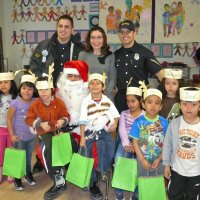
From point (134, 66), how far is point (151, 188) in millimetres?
1240

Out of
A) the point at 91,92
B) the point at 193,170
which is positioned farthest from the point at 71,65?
the point at 193,170

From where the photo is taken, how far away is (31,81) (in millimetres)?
2822

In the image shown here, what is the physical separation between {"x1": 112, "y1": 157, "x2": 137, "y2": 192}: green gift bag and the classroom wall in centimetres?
355

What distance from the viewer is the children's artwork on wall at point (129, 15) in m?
5.47

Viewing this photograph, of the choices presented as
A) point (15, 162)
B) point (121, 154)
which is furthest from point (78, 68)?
point (15, 162)

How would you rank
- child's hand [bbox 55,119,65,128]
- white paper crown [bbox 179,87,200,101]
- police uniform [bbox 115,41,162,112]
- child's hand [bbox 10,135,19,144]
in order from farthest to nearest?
police uniform [bbox 115,41,162,112] < child's hand [bbox 10,135,19,144] < child's hand [bbox 55,119,65,128] < white paper crown [bbox 179,87,200,101]

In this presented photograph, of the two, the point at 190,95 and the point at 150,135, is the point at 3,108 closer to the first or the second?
the point at 150,135

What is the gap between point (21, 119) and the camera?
2.84 m

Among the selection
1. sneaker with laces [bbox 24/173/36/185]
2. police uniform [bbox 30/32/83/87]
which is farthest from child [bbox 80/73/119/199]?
sneaker with laces [bbox 24/173/36/185]

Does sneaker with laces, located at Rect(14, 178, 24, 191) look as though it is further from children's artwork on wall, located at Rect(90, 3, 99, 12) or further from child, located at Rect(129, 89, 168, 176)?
children's artwork on wall, located at Rect(90, 3, 99, 12)

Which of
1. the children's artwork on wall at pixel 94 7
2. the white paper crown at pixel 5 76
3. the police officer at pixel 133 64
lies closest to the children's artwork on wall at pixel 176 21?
the children's artwork on wall at pixel 94 7

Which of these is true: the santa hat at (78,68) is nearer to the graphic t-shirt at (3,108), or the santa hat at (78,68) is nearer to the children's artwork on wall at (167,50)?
the graphic t-shirt at (3,108)

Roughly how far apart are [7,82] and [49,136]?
0.77m

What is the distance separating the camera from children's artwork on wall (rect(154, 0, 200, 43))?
5.31 metres
